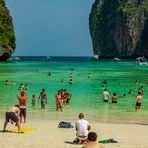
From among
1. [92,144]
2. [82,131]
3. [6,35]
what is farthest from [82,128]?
[6,35]

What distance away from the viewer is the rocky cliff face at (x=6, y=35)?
137875mm

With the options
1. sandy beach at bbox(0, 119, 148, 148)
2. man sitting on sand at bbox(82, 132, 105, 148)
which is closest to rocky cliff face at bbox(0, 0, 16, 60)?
sandy beach at bbox(0, 119, 148, 148)

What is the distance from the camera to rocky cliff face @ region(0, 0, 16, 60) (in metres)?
138

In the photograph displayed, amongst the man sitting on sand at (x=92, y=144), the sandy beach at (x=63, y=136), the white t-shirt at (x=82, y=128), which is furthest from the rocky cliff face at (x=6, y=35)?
the man sitting on sand at (x=92, y=144)

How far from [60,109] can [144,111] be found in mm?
5557

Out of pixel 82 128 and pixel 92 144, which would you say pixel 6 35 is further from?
pixel 92 144

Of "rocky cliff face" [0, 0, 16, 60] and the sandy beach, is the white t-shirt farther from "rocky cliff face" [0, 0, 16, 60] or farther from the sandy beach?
"rocky cliff face" [0, 0, 16, 60]

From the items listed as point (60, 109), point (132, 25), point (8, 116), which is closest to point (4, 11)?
point (132, 25)

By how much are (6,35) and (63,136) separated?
4923 inches

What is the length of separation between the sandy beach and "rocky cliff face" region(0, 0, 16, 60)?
11539 centimetres

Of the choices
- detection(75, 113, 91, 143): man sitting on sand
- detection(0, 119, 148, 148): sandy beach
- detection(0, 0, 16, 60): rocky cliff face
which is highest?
detection(0, 0, 16, 60): rocky cliff face

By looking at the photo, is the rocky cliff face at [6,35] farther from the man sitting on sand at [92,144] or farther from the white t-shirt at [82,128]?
the man sitting on sand at [92,144]

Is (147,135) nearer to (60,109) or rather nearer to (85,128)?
(85,128)

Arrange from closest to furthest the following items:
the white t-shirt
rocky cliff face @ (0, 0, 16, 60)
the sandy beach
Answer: the sandy beach < the white t-shirt < rocky cliff face @ (0, 0, 16, 60)
